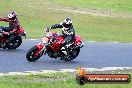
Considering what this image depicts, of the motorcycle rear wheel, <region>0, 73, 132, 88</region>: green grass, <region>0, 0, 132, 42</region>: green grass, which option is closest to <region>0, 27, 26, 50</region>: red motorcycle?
the motorcycle rear wheel

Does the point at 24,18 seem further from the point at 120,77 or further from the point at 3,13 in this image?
the point at 120,77

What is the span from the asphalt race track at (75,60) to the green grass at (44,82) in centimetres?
173

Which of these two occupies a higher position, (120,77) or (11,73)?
(120,77)

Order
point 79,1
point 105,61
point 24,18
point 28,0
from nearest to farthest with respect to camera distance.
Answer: point 105,61 < point 24,18 < point 28,0 < point 79,1

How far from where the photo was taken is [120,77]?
695cm

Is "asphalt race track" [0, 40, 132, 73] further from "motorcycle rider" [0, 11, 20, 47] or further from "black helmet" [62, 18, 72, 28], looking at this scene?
"black helmet" [62, 18, 72, 28]

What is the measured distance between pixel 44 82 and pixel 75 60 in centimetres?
665

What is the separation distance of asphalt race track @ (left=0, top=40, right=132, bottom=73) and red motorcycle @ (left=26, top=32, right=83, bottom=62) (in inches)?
8.2

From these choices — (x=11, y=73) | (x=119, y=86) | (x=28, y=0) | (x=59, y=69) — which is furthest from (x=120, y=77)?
(x=28, y=0)

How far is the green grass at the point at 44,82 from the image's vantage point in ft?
36.8

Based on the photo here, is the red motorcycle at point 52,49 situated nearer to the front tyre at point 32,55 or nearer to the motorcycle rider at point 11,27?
the front tyre at point 32,55

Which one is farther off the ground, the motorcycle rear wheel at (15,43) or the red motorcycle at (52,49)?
the red motorcycle at (52,49)

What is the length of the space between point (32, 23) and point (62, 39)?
21823 mm

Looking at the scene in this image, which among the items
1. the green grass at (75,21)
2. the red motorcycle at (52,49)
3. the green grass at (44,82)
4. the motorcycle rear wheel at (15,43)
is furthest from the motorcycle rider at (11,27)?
the green grass at (75,21)
